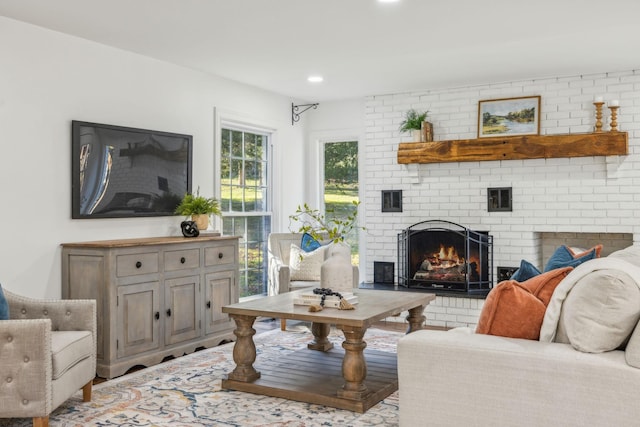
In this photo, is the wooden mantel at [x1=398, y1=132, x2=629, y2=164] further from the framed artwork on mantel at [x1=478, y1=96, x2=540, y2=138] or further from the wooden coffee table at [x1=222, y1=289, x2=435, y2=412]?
the wooden coffee table at [x1=222, y1=289, x2=435, y2=412]

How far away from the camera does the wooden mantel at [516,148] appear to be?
5613 millimetres

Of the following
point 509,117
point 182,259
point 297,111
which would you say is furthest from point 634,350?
point 297,111

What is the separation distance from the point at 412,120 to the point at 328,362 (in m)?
3.12

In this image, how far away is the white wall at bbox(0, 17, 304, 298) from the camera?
4.08 metres

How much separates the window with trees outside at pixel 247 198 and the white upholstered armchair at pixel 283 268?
1.05 ft

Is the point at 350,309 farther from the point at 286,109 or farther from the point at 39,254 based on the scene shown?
the point at 286,109

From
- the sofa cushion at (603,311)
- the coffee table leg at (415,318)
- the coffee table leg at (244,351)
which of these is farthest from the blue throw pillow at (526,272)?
the coffee table leg at (244,351)

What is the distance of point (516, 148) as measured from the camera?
236 inches

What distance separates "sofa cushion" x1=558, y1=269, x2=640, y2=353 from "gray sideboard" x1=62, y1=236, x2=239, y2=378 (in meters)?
3.02

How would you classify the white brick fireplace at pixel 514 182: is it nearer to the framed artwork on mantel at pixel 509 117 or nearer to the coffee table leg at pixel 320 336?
the framed artwork on mantel at pixel 509 117

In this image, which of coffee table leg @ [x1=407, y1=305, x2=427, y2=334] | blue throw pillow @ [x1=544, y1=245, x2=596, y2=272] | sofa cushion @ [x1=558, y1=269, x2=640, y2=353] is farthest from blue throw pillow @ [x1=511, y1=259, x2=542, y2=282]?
coffee table leg @ [x1=407, y1=305, x2=427, y2=334]

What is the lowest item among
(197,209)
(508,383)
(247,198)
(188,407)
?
(188,407)

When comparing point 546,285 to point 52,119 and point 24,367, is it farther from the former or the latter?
point 52,119

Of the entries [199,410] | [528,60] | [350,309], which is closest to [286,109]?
[528,60]
